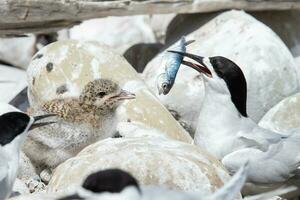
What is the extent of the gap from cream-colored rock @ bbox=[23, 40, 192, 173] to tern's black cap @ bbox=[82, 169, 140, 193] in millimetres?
2627

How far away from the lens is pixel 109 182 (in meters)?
4.80

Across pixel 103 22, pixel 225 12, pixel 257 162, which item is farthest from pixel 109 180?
pixel 103 22

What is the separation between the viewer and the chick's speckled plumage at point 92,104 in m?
7.55

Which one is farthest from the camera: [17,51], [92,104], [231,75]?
[17,51]

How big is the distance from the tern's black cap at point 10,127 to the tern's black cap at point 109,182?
1625 mm

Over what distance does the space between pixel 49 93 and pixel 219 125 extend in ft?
5.30

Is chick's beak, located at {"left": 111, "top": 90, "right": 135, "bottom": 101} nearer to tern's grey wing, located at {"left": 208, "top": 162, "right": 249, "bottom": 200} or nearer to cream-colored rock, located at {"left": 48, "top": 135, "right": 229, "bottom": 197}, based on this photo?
cream-colored rock, located at {"left": 48, "top": 135, "right": 229, "bottom": 197}

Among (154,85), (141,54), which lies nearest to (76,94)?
(154,85)

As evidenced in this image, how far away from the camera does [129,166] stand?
6180mm

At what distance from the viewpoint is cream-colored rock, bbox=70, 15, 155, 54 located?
34.9 ft

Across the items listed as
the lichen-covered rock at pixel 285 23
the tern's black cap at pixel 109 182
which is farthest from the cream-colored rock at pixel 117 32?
the tern's black cap at pixel 109 182

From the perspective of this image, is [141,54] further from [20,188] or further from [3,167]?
[3,167]

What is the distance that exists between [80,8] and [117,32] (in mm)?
1908

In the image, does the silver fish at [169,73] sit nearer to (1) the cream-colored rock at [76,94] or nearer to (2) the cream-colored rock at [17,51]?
(1) the cream-colored rock at [76,94]
